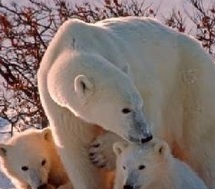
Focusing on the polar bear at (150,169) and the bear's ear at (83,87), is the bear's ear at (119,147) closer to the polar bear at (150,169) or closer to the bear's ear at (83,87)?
the polar bear at (150,169)

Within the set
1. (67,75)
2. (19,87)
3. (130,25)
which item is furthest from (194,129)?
(19,87)

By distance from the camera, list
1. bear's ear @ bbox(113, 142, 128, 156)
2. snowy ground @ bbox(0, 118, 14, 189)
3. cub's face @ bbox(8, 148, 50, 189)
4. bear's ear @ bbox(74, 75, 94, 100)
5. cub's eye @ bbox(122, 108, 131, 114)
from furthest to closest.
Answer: snowy ground @ bbox(0, 118, 14, 189), cub's face @ bbox(8, 148, 50, 189), bear's ear @ bbox(113, 142, 128, 156), cub's eye @ bbox(122, 108, 131, 114), bear's ear @ bbox(74, 75, 94, 100)

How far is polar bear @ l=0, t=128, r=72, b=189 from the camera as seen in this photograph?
227 inches

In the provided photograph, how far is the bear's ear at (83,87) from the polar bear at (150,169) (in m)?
0.45

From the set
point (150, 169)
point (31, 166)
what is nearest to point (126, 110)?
point (150, 169)

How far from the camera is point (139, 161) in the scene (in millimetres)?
5281

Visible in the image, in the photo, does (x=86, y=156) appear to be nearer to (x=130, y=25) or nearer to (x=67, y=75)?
(x=67, y=75)

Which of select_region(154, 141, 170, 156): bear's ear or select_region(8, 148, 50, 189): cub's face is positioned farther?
select_region(8, 148, 50, 189): cub's face

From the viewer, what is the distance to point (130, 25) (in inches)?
221

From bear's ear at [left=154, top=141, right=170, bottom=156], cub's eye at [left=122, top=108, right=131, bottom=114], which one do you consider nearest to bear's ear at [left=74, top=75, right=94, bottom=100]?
cub's eye at [left=122, top=108, right=131, bottom=114]

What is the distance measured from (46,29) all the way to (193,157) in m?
3.59

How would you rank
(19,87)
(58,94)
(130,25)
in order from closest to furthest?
(58,94), (130,25), (19,87)

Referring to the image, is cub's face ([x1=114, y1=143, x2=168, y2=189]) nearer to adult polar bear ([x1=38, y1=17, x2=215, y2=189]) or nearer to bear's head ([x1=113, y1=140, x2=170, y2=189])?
bear's head ([x1=113, y1=140, x2=170, y2=189])

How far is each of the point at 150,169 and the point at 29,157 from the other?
0.99m
